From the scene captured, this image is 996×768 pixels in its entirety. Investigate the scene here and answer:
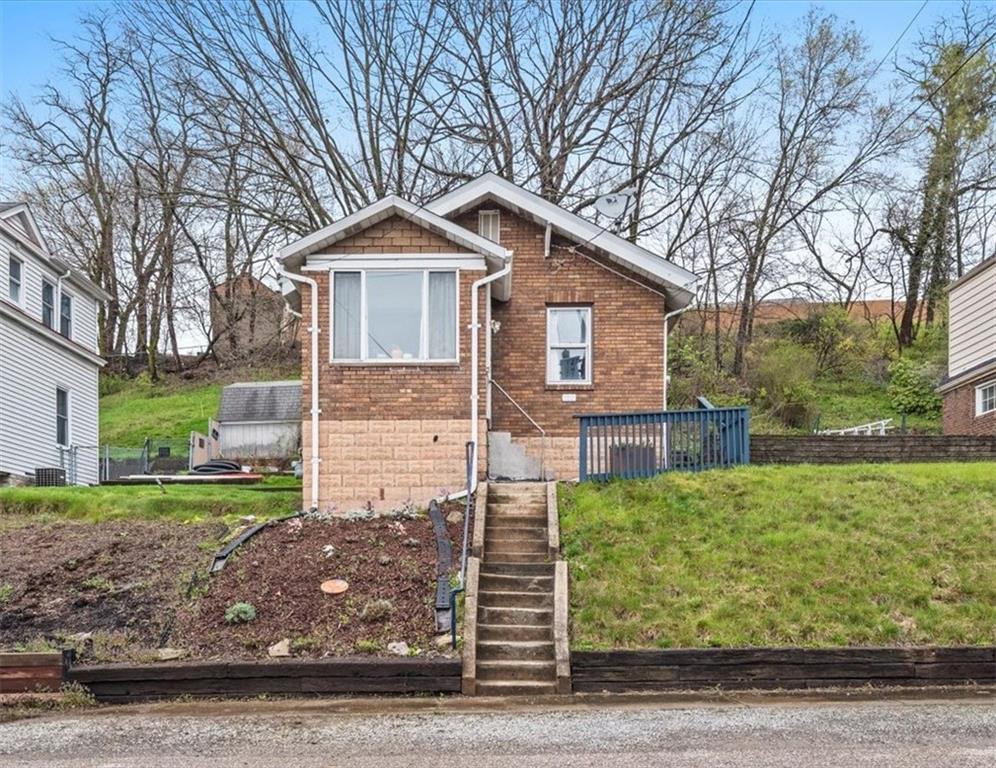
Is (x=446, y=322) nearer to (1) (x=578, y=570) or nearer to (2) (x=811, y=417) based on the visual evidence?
(1) (x=578, y=570)

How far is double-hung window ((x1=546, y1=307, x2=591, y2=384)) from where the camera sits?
16.8m

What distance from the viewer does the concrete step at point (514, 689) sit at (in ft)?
31.4

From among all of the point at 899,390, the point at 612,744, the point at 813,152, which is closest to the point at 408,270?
the point at 612,744

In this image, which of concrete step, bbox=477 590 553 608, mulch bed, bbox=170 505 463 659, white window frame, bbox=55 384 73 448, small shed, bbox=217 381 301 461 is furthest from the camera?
small shed, bbox=217 381 301 461

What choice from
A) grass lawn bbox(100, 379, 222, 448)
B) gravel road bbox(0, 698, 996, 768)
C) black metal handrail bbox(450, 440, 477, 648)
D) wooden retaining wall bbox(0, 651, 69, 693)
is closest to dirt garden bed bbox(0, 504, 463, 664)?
black metal handrail bbox(450, 440, 477, 648)

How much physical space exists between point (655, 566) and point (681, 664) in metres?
1.95

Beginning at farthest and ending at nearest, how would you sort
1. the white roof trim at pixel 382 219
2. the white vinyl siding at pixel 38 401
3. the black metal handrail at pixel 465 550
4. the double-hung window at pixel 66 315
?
the double-hung window at pixel 66 315 < the white vinyl siding at pixel 38 401 < the white roof trim at pixel 382 219 < the black metal handrail at pixel 465 550

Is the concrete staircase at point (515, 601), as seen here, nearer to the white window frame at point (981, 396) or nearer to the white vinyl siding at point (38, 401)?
the white window frame at point (981, 396)

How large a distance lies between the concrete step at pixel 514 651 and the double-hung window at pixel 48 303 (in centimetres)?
1833

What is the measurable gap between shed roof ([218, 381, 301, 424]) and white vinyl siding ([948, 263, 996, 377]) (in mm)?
18686

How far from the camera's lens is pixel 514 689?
9.59 meters

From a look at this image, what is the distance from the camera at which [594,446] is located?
14.8 meters

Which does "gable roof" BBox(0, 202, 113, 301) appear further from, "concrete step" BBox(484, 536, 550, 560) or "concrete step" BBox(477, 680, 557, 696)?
"concrete step" BBox(477, 680, 557, 696)

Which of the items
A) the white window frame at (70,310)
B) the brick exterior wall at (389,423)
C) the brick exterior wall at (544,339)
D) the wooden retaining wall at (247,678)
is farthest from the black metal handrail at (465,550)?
the white window frame at (70,310)
